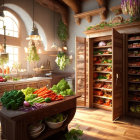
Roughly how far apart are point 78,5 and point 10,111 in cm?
598

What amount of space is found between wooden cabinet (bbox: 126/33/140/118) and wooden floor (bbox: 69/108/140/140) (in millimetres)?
453

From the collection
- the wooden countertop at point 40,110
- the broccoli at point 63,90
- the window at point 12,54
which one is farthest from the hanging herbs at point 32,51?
the wooden countertop at point 40,110

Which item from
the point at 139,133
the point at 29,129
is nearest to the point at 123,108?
the point at 139,133

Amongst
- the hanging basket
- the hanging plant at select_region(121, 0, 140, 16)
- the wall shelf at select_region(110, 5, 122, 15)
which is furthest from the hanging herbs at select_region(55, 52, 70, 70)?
the hanging plant at select_region(121, 0, 140, 16)

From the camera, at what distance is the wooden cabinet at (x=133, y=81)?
4.51 meters

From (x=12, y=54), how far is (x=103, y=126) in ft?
15.0

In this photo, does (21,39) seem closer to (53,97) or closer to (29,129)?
(53,97)

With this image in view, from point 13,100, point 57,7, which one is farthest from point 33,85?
point 57,7

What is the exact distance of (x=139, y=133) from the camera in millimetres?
3320

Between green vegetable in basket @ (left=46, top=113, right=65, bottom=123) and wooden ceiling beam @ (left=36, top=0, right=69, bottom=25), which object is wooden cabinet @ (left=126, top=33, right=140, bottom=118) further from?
wooden ceiling beam @ (left=36, top=0, right=69, bottom=25)

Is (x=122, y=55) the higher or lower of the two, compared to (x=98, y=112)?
higher

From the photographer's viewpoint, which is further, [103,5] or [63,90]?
[103,5]

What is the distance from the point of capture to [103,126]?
369cm

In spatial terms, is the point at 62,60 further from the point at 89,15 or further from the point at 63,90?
the point at 63,90
